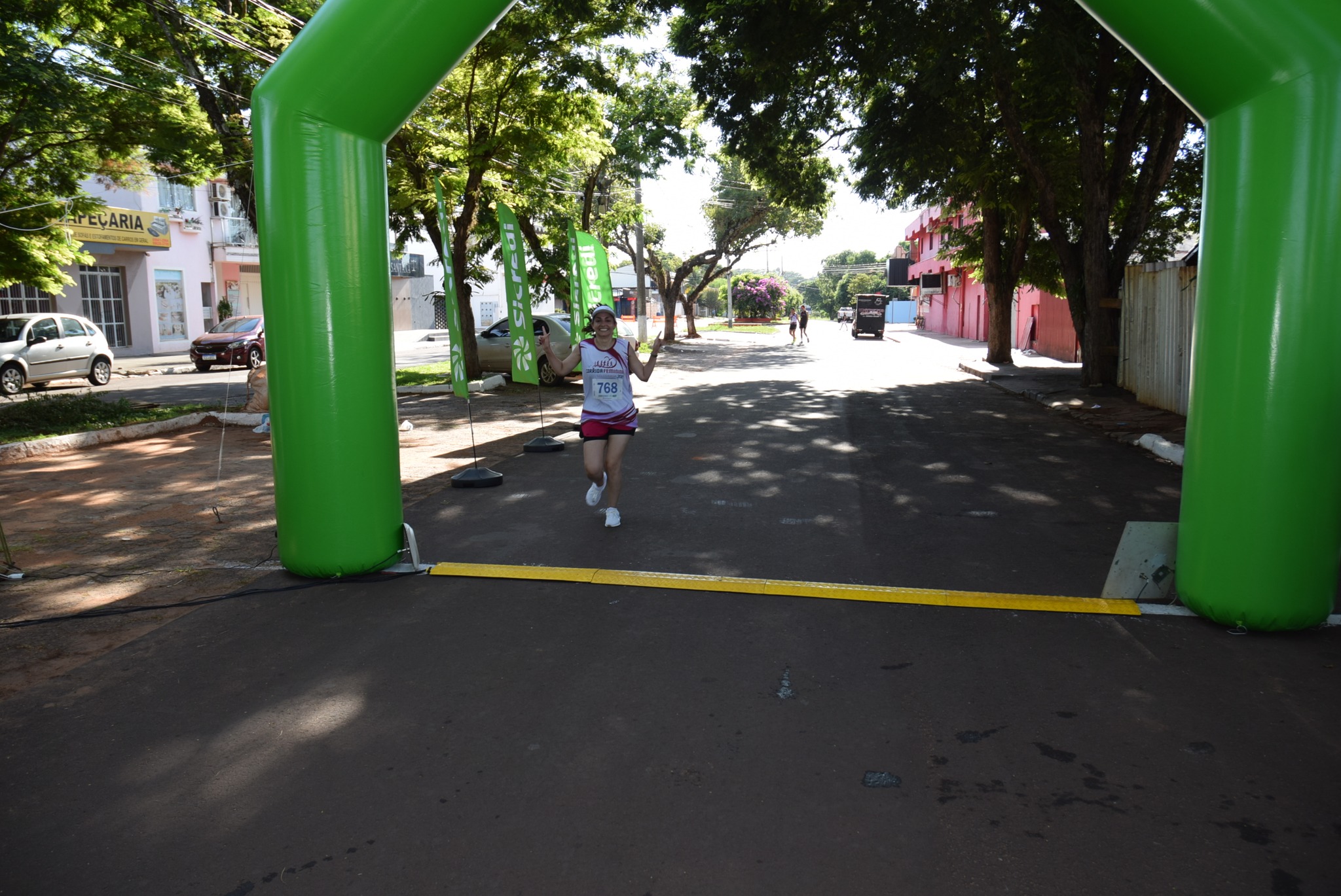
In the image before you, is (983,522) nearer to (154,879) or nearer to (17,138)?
(154,879)

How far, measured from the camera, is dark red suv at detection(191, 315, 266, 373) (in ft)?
81.1

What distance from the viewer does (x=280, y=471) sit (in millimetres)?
5898

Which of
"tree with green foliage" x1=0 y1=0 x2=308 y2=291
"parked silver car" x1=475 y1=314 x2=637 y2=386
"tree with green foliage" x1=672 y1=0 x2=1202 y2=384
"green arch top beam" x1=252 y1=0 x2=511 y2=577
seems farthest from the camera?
"parked silver car" x1=475 y1=314 x2=637 y2=386

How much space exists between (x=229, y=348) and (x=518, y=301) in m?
17.3

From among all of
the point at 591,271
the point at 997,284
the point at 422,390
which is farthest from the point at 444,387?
the point at 997,284

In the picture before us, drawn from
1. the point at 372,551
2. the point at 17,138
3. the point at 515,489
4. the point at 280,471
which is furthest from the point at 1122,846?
the point at 17,138

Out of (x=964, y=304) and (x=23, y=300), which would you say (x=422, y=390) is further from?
(x=964, y=304)

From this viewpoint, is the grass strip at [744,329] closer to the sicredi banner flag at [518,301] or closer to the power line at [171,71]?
the power line at [171,71]

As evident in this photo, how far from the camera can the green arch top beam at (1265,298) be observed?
4590mm

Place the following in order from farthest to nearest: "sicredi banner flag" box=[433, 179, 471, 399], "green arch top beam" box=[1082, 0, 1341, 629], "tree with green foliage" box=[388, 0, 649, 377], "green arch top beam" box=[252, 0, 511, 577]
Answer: "tree with green foliage" box=[388, 0, 649, 377]
"sicredi banner flag" box=[433, 179, 471, 399]
"green arch top beam" box=[252, 0, 511, 577]
"green arch top beam" box=[1082, 0, 1341, 629]

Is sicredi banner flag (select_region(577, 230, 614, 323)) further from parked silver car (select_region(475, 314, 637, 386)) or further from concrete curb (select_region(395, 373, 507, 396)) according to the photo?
concrete curb (select_region(395, 373, 507, 396))

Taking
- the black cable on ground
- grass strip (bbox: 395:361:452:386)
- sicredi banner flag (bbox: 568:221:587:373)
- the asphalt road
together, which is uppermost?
sicredi banner flag (bbox: 568:221:587:373)

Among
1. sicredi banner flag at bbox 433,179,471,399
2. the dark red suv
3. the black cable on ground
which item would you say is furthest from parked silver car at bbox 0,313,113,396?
the black cable on ground

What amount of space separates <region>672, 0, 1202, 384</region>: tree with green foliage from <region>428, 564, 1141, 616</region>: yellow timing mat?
900 centimetres
